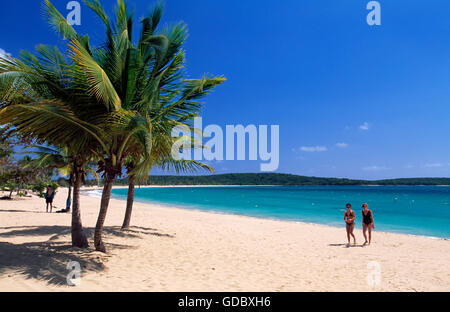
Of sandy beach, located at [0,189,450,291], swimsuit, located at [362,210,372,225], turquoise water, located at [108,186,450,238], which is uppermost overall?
swimsuit, located at [362,210,372,225]

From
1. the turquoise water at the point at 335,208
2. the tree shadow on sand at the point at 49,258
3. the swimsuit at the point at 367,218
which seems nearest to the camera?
the tree shadow on sand at the point at 49,258

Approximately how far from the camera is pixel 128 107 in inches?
239

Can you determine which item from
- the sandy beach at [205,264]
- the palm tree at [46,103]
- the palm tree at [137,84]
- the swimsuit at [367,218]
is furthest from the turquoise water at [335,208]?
the palm tree at [46,103]

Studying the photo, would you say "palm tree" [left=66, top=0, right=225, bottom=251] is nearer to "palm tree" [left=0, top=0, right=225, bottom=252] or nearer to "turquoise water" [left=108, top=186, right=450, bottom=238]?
"palm tree" [left=0, top=0, right=225, bottom=252]

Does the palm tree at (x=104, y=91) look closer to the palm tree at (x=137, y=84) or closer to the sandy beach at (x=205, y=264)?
the palm tree at (x=137, y=84)

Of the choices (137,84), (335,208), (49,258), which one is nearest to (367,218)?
(137,84)

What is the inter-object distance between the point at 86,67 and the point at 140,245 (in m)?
5.30

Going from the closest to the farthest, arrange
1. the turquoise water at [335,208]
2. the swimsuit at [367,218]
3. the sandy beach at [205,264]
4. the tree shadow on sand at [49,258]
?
the tree shadow on sand at [49,258] → the sandy beach at [205,264] → the swimsuit at [367,218] → the turquoise water at [335,208]

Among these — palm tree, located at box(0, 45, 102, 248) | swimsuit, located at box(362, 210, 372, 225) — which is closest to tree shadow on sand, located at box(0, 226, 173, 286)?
palm tree, located at box(0, 45, 102, 248)

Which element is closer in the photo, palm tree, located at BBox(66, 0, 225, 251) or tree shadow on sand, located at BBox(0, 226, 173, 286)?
tree shadow on sand, located at BBox(0, 226, 173, 286)

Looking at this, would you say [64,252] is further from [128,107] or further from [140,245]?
[128,107]

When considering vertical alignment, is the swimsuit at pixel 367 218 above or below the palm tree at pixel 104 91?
Result: below
